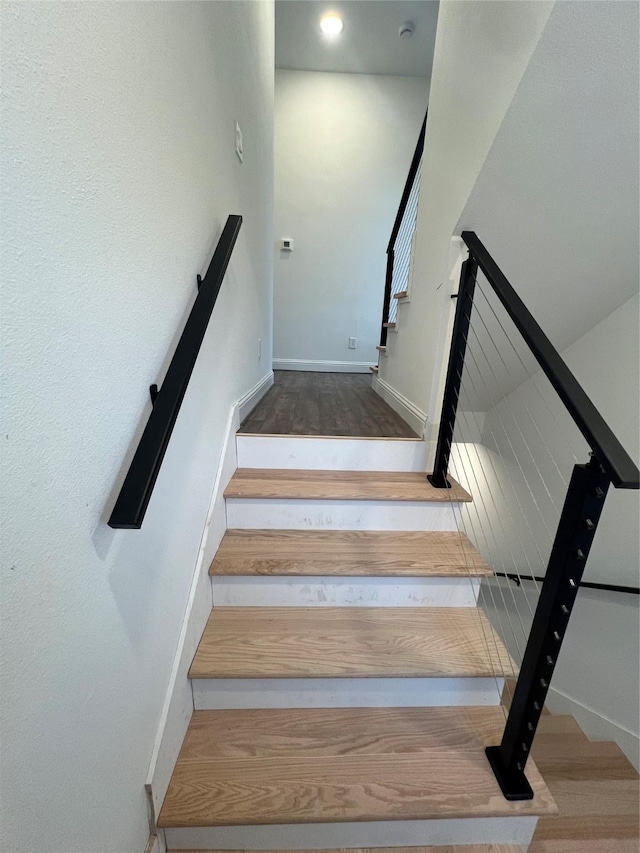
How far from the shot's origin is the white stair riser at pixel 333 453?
174 centimetres

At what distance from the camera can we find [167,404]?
2.56 ft

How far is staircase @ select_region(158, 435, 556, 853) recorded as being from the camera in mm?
922

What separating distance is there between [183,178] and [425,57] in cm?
412

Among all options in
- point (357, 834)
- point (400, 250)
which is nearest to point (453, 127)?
point (400, 250)

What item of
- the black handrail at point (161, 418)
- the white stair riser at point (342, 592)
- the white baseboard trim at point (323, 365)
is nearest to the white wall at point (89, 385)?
the black handrail at point (161, 418)

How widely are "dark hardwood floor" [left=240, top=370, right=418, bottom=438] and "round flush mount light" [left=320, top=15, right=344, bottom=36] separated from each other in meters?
3.13

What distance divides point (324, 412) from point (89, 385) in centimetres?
180

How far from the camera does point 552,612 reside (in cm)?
83

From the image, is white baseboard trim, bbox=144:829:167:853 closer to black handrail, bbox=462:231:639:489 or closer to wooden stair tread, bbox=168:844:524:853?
wooden stair tread, bbox=168:844:524:853

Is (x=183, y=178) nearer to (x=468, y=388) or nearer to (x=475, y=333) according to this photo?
(x=475, y=333)

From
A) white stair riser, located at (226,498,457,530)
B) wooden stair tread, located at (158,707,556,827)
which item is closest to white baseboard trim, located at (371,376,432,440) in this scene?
white stair riser, located at (226,498,457,530)

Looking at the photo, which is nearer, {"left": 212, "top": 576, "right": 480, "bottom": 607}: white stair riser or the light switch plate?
{"left": 212, "top": 576, "right": 480, "bottom": 607}: white stair riser

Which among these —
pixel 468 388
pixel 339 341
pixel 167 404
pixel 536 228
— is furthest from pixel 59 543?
pixel 339 341

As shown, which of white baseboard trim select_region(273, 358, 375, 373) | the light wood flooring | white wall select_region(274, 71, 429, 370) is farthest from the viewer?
white baseboard trim select_region(273, 358, 375, 373)
